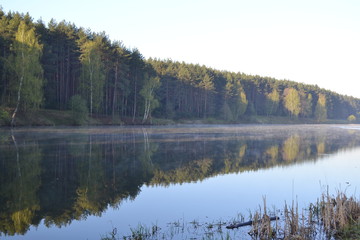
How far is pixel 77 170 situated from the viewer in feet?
57.2

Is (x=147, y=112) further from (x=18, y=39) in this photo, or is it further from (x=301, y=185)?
(x=301, y=185)

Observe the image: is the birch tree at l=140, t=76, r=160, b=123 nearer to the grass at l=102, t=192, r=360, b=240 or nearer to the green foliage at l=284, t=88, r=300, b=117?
the grass at l=102, t=192, r=360, b=240

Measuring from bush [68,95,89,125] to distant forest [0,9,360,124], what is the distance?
0.57 ft

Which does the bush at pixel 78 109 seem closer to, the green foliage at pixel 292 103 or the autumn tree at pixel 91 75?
the autumn tree at pixel 91 75

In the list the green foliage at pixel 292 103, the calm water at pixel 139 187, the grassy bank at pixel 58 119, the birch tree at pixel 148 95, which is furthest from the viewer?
the green foliage at pixel 292 103

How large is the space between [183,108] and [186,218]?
310 ft

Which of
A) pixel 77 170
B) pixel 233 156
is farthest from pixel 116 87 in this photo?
pixel 77 170

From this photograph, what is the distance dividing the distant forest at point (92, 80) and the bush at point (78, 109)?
174 mm

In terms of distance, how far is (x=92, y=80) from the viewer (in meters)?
64.2

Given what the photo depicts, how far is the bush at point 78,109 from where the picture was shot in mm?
57300

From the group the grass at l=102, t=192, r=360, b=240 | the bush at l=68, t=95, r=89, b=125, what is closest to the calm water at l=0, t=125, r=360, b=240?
the grass at l=102, t=192, r=360, b=240

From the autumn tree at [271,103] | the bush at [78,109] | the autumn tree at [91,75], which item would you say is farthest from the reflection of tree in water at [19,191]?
the autumn tree at [271,103]

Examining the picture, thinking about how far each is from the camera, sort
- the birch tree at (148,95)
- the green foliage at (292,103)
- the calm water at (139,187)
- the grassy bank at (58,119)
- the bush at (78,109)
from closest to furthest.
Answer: the calm water at (139,187) < the grassy bank at (58,119) < the bush at (78,109) < the birch tree at (148,95) < the green foliage at (292,103)

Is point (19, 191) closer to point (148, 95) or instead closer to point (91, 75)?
point (91, 75)
